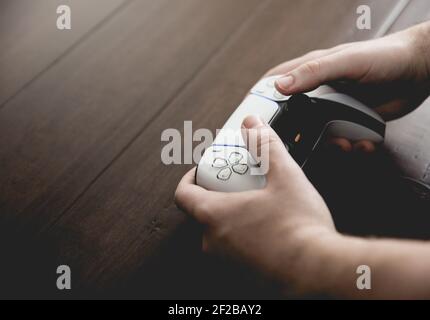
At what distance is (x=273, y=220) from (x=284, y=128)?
0.52 ft

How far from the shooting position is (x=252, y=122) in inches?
20.8

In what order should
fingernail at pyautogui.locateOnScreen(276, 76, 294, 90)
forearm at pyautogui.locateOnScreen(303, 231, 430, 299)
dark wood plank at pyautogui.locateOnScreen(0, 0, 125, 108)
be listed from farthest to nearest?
dark wood plank at pyautogui.locateOnScreen(0, 0, 125, 108), fingernail at pyautogui.locateOnScreen(276, 76, 294, 90), forearm at pyautogui.locateOnScreen(303, 231, 430, 299)

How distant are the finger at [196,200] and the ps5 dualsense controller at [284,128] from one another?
0.02m

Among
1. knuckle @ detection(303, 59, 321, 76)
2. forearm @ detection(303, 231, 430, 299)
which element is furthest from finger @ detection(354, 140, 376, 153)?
forearm @ detection(303, 231, 430, 299)

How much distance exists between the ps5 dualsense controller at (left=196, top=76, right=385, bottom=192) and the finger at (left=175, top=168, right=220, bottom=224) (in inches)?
0.6

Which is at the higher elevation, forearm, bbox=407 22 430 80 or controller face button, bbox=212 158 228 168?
forearm, bbox=407 22 430 80

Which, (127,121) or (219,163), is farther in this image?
(127,121)

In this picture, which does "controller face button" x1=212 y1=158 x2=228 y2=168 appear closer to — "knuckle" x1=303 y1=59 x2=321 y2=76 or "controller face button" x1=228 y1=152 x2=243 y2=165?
"controller face button" x1=228 y1=152 x2=243 y2=165

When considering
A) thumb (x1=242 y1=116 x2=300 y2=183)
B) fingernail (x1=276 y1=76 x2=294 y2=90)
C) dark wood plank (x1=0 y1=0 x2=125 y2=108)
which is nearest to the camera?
thumb (x1=242 y1=116 x2=300 y2=183)

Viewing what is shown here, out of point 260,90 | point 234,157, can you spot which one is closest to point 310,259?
point 234,157

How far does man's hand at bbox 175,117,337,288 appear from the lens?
0.43m

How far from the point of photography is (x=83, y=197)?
60 cm

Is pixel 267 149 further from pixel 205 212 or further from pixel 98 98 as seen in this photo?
pixel 98 98
